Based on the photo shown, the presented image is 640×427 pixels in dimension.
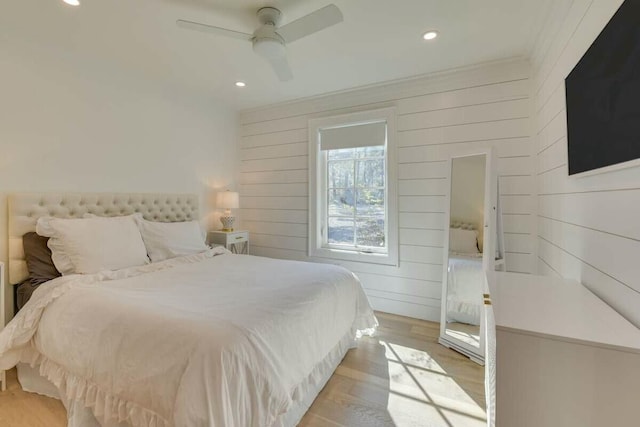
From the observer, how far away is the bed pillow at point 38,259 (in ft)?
6.60

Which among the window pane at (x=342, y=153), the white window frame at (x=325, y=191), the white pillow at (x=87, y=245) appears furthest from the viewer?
the window pane at (x=342, y=153)

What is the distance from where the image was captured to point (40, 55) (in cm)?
222

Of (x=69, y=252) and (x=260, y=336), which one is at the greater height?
(x=69, y=252)

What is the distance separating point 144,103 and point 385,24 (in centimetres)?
249

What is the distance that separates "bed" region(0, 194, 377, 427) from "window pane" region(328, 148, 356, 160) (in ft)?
5.45

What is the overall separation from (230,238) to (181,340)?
2.44 m

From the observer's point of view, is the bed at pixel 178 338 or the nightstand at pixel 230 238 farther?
the nightstand at pixel 230 238

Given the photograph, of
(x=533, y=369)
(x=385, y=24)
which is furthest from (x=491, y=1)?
(x=533, y=369)

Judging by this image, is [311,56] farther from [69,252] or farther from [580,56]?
[69,252]

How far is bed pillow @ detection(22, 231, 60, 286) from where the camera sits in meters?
2.01

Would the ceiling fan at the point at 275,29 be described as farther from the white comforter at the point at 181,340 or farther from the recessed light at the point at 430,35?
the white comforter at the point at 181,340

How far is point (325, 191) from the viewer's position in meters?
3.63

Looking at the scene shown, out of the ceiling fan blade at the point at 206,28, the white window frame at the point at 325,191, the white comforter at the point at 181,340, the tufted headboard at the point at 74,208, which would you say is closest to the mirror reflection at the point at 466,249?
the white window frame at the point at 325,191

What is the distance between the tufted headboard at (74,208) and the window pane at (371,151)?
214 cm
